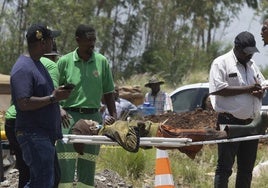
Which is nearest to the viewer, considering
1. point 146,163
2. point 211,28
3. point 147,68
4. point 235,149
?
point 235,149

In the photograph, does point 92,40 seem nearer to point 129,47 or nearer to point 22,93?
point 22,93

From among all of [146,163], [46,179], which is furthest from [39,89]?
[146,163]

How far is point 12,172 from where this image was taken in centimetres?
991

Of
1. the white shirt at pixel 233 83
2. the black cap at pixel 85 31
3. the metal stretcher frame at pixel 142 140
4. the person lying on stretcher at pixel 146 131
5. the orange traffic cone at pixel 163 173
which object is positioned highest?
the black cap at pixel 85 31

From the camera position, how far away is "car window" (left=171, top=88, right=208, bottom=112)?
Result: 16656 millimetres

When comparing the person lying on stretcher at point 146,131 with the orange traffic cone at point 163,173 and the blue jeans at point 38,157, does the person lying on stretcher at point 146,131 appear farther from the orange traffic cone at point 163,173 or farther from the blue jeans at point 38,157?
the orange traffic cone at point 163,173

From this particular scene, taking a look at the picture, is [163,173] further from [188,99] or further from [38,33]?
[188,99]

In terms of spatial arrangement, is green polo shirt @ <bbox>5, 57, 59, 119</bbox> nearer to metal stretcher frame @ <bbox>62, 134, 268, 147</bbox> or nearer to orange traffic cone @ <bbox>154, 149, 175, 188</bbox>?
metal stretcher frame @ <bbox>62, 134, 268, 147</bbox>

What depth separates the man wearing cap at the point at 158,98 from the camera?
15609 millimetres

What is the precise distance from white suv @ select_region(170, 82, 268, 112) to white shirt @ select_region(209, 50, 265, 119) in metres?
8.01

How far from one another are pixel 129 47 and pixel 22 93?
88.3 ft

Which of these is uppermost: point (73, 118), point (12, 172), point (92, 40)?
point (92, 40)

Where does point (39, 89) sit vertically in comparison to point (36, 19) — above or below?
below

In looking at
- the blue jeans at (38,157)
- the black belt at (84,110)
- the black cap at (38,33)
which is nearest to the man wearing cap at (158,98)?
the black belt at (84,110)
